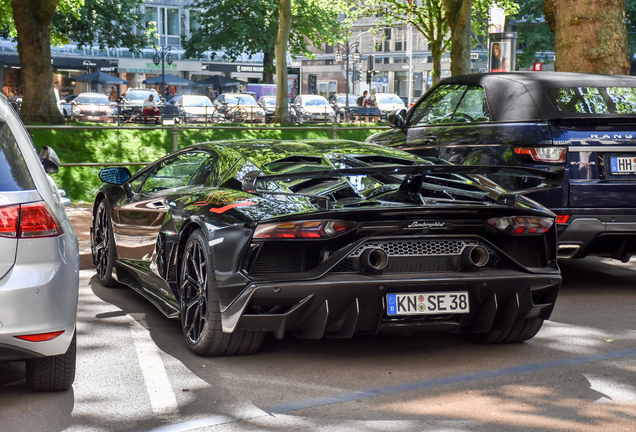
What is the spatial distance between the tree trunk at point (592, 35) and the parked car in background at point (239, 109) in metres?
20.5

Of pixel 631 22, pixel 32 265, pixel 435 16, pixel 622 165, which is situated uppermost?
pixel 631 22

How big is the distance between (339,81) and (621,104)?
7789 centimetres

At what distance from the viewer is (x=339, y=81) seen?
84.8 meters

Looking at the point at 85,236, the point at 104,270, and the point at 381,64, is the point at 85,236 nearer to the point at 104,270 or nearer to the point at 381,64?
the point at 104,270

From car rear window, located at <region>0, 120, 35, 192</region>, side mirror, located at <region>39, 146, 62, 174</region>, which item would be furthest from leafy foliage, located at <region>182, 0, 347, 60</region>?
car rear window, located at <region>0, 120, 35, 192</region>

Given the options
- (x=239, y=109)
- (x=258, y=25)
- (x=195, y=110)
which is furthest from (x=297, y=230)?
(x=258, y=25)

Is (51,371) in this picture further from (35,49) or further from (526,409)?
(35,49)

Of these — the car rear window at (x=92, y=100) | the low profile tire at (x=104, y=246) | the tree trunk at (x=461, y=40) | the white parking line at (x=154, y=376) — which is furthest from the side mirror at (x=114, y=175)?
the car rear window at (x=92, y=100)

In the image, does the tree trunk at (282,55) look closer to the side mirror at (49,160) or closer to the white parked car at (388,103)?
the white parked car at (388,103)

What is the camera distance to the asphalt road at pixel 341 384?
4105mm

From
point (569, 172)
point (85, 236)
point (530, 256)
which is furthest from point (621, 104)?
point (85, 236)

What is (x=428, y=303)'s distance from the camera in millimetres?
4871

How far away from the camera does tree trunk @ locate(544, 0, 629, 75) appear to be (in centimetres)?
1200

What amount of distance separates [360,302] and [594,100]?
3822 millimetres
